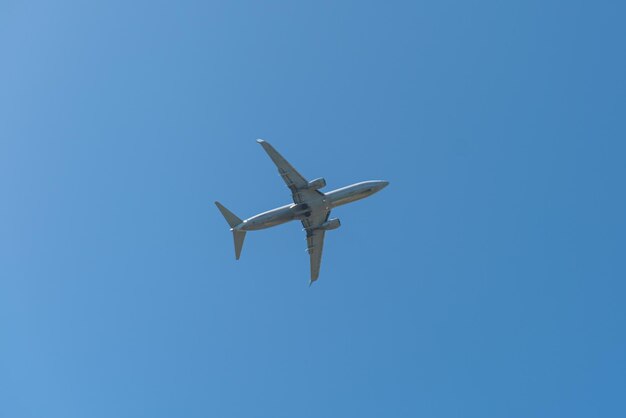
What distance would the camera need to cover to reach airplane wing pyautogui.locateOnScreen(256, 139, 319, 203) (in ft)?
249

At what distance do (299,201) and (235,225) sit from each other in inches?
354

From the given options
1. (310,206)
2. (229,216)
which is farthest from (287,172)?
(229,216)

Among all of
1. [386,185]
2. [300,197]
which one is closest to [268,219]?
Answer: [300,197]

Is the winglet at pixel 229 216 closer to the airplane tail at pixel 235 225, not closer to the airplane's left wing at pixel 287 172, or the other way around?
the airplane tail at pixel 235 225

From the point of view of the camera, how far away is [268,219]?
7550 centimetres

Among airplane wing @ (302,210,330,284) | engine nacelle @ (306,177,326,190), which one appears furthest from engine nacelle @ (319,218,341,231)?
engine nacelle @ (306,177,326,190)

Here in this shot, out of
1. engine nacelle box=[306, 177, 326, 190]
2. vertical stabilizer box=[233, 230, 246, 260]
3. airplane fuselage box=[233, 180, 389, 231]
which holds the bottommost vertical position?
vertical stabilizer box=[233, 230, 246, 260]

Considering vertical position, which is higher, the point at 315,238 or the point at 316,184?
the point at 316,184

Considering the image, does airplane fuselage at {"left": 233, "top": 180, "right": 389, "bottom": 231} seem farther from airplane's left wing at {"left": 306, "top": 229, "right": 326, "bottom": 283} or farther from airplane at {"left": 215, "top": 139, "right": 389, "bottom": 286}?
airplane's left wing at {"left": 306, "top": 229, "right": 326, "bottom": 283}

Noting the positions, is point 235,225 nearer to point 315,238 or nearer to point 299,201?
point 299,201

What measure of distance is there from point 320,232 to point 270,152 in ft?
49.8

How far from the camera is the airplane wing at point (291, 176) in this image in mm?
75956

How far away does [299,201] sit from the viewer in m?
77.9

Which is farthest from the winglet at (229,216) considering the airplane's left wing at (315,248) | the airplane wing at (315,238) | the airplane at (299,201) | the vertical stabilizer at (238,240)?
the airplane's left wing at (315,248)
